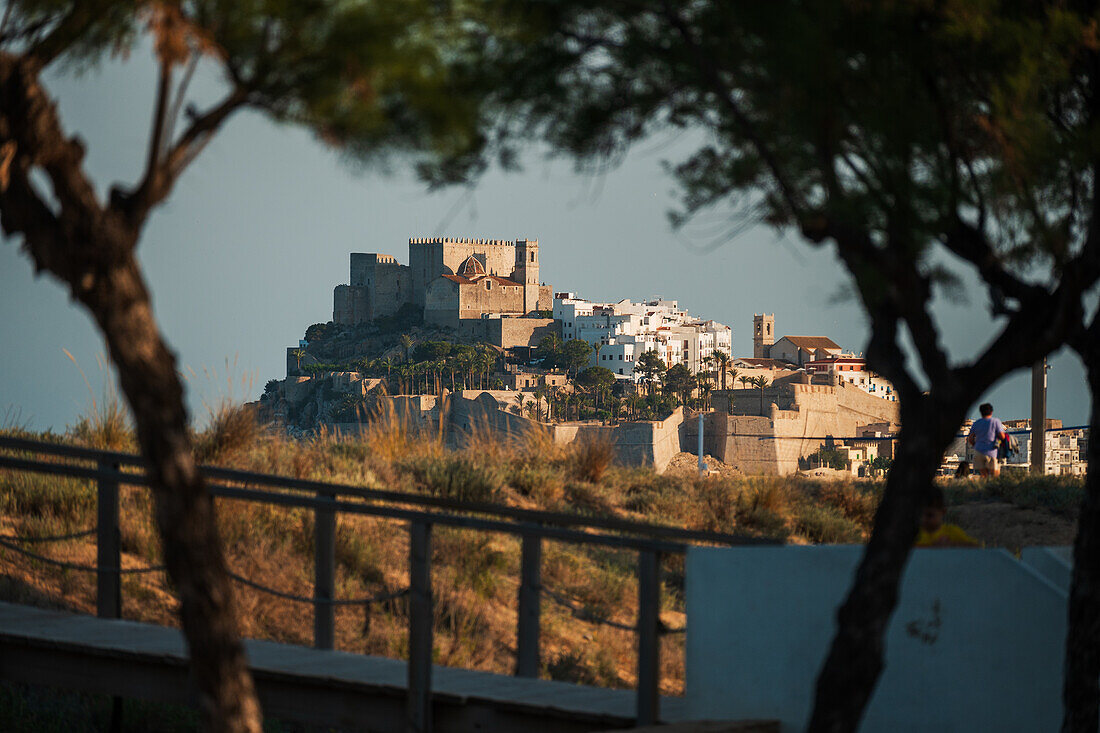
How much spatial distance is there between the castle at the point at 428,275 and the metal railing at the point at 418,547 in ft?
288

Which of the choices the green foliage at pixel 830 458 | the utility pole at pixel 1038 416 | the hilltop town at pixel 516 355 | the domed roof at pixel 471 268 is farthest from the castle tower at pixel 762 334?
the utility pole at pixel 1038 416

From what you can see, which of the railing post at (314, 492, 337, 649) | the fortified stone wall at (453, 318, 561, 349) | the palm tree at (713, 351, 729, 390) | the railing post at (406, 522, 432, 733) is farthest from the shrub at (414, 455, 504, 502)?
the fortified stone wall at (453, 318, 561, 349)

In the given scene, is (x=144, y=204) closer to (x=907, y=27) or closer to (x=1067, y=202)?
(x=907, y=27)

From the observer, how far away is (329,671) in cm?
397

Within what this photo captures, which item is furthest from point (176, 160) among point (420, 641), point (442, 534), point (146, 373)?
point (442, 534)

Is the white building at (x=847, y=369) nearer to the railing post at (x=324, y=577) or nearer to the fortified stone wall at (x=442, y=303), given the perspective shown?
the fortified stone wall at (x=442, y=303)

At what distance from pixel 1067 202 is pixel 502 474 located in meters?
5.35

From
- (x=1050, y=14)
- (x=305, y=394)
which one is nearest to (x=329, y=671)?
(x=1050, y=14)

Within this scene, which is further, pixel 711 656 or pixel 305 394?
pixel 305 394

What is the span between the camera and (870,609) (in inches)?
113

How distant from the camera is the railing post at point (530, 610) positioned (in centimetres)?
428

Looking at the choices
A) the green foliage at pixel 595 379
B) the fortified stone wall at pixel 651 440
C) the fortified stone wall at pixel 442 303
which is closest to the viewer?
the fortified stone wall at pixel 651 440

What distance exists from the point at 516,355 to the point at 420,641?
266ft

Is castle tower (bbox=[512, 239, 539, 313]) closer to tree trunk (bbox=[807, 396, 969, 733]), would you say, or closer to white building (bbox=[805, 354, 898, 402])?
white building (bbox=[805, 354, 898, 402])
